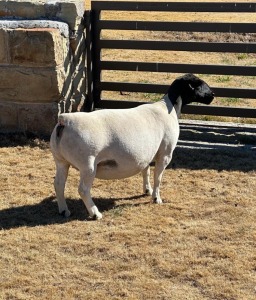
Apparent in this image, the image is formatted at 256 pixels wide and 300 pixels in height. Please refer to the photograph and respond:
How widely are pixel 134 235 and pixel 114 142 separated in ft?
3.08

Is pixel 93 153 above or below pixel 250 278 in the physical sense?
above

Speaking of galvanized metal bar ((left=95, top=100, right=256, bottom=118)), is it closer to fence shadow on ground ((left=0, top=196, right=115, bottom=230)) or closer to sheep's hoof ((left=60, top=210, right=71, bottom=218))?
fence shadow on ground ((left=0, top=196, right=115, bottom=230))

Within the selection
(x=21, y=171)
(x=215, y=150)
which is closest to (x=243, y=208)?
(x=215, y=150)

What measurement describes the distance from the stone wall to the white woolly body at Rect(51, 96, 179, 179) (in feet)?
7.34

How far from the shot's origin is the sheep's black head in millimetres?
6680

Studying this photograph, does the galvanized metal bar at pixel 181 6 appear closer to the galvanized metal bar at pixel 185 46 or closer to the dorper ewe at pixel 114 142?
the galvanized metal bar at pixel 185 46

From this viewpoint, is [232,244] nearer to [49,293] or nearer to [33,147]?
[49,293]

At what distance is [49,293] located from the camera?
463cm

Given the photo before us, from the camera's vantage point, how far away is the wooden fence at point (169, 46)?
8617 mm

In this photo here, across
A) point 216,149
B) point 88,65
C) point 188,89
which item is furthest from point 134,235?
point 88,65

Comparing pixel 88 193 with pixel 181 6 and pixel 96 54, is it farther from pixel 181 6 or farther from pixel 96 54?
pixel 181 6

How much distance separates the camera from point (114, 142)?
19.1 ft

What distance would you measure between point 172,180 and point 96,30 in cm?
312

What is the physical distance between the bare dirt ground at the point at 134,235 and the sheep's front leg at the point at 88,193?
0.10 m
